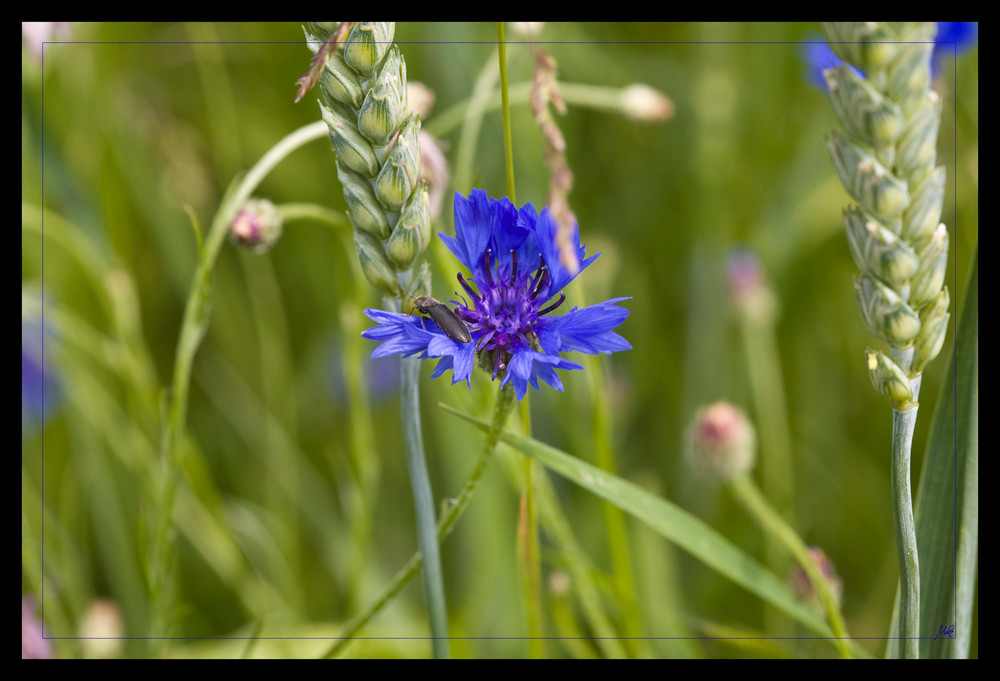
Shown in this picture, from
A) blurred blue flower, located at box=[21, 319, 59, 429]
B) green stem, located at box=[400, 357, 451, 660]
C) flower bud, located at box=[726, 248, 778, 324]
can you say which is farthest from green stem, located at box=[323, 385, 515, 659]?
blurred blue flower, located at box=[21, 319, 59, 429]

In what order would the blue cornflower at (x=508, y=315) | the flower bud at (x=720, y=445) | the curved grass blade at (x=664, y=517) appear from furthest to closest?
1. the flower bud at (x=720, y=445)
2. the curved grass blade at (x=664, y=517)
3. the blue cornflower at (x=508, y=315)

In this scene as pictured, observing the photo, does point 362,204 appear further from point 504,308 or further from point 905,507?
point 905,507

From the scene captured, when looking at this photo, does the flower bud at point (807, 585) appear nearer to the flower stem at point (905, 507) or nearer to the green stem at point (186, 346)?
the flower stem at point (905, 507)

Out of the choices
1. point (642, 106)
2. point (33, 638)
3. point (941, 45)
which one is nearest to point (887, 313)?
point (642, 106)

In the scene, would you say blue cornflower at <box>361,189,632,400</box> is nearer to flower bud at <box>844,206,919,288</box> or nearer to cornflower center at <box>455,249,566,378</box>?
cornflower center at <box>455,249,566,378</box>

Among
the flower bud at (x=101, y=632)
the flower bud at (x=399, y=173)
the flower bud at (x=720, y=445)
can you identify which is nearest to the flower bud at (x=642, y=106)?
the flower bud at (x=720, y=445)

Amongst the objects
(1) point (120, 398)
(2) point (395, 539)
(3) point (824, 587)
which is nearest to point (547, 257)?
(3) point (824, 587)

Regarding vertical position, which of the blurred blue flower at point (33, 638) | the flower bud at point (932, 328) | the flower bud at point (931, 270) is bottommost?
the blurred blue flower at point (33, 638)
